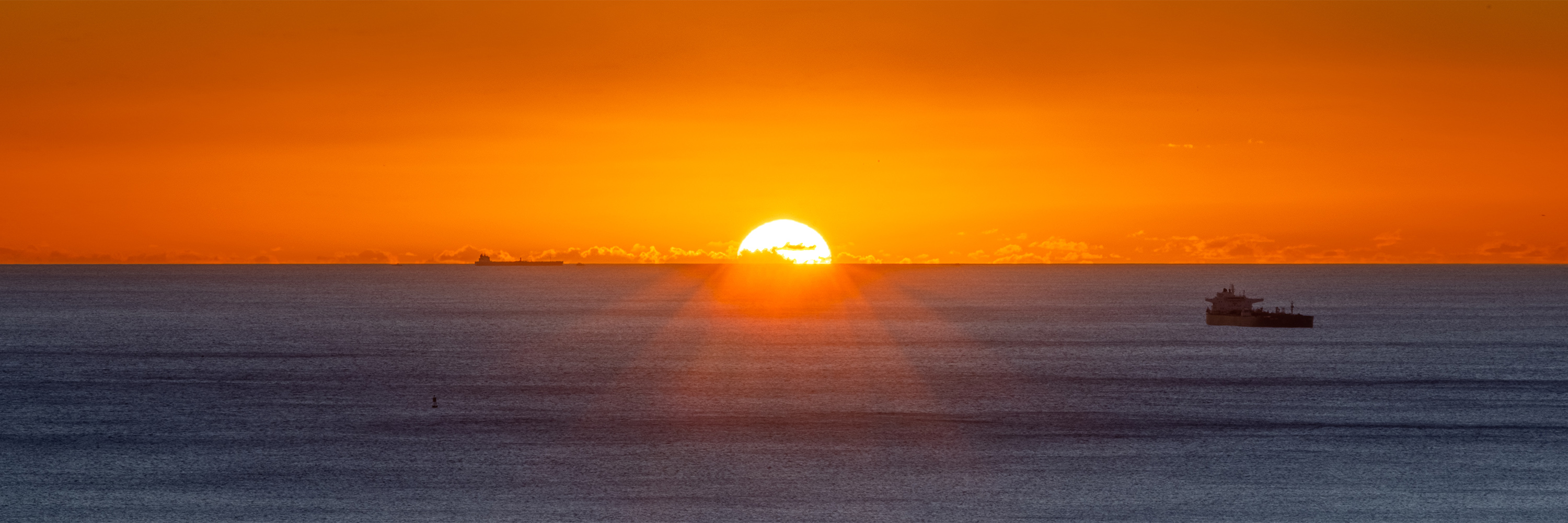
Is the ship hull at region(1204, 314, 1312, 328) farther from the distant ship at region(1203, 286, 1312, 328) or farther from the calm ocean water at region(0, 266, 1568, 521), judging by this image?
the calm ocean water at region(0, 266, 1568, 521)

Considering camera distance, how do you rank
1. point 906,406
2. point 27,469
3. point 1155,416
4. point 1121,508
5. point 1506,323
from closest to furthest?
point 1121,508 < point 27,469 < point 1155,416 < point 906,406 < point 1506,323

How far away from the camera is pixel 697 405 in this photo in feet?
290

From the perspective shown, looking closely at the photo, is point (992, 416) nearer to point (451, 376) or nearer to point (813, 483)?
point (813, 483)

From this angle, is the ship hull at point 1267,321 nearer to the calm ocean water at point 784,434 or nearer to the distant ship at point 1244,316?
the distant ship at point 1244,316

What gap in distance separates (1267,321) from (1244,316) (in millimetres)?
5271

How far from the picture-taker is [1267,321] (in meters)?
170

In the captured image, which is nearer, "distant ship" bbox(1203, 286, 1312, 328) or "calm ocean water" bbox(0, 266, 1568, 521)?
"calm ocean water" bbox(0, 266, 1568, 521)

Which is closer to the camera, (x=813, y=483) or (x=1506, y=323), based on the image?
(x=813, y=483)

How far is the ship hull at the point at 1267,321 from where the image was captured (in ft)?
558

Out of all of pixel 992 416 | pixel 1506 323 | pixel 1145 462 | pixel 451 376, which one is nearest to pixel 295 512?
pixel 1145 462

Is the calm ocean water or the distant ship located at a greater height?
the distant ship

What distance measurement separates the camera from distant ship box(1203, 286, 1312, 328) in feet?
559

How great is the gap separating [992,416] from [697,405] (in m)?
19.2

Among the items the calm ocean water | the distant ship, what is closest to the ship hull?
the distant ship
